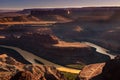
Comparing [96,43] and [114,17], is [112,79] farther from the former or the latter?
[114,17]

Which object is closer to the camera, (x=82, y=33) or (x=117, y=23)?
(x=82, y=33)

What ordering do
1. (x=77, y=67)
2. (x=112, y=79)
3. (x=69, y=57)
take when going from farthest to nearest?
(x=69, y=57)
(x=77, y=67)
(x=112, y=79)

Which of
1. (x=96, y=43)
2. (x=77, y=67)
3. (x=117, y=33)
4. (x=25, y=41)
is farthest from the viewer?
(x=117, y=33)

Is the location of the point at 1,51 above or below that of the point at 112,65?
below

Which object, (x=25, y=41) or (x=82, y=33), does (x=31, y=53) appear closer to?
(x=25, y=41)

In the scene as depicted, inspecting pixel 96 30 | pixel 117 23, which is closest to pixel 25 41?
pixel 96 30

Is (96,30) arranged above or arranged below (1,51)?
below

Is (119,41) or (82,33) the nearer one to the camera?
(119,41)

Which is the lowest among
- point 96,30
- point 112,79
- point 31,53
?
point 96,30

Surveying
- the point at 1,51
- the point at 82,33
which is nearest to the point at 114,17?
the point at 82,33
